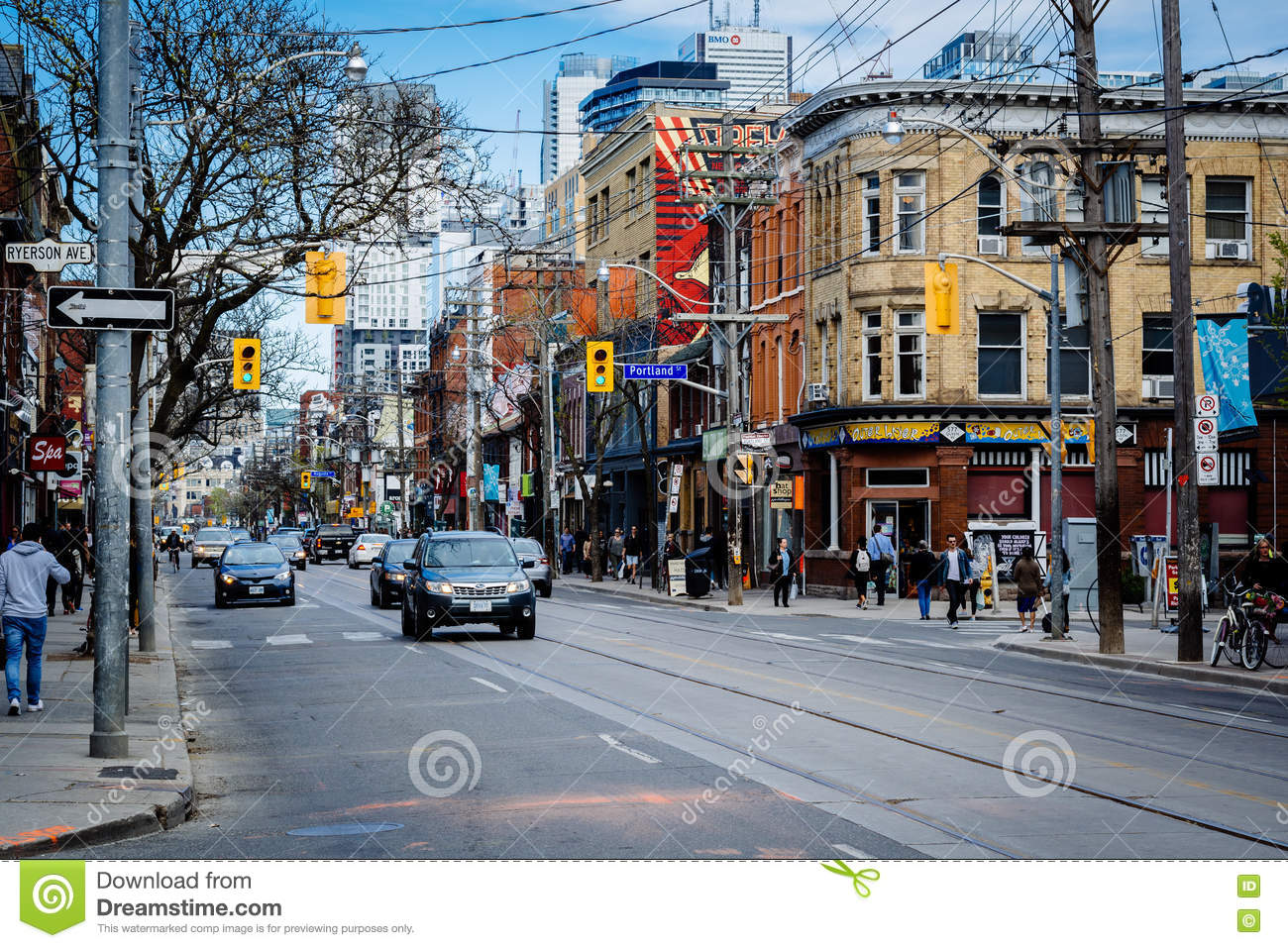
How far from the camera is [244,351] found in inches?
1059

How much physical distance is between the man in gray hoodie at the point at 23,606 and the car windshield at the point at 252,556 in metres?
22.9

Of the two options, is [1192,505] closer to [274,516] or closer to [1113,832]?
[1113,832]

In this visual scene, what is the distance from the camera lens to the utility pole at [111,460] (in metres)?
12.5

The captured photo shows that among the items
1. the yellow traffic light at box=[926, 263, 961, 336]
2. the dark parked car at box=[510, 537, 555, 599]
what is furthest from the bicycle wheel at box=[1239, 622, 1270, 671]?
the dark parked car at box=[510, 537, 555, 599]

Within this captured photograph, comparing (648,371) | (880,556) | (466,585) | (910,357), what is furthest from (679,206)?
(466,585)

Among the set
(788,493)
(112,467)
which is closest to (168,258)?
(112,467)

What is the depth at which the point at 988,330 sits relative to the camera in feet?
147

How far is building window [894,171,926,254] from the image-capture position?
44.4m

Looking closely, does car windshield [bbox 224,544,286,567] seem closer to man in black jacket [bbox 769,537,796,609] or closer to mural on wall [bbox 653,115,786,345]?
man in black jacket [bbox 769,537,796,609]

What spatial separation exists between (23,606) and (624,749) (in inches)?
276

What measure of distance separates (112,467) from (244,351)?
14.8 meters

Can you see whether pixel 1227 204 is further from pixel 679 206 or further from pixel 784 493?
pixel 679 206

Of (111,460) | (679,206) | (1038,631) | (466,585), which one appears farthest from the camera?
(679,206)

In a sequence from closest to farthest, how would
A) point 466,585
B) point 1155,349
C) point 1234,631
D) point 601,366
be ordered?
1. point 1234,631
2. point 466,585
3. point 601,366
4. point 1155,349
